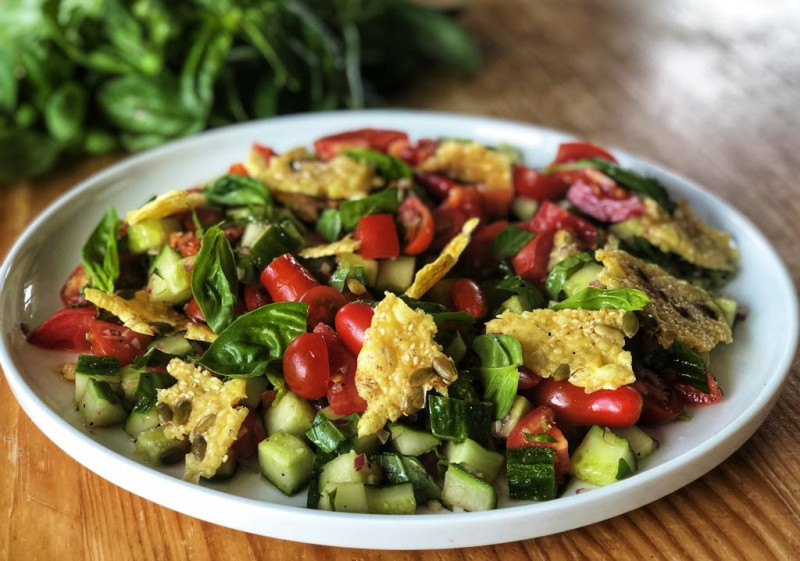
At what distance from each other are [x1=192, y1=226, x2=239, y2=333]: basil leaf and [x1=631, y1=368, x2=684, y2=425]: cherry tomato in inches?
51.2

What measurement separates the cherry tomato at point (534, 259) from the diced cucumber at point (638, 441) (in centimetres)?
69

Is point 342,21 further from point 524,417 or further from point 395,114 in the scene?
point 524,417

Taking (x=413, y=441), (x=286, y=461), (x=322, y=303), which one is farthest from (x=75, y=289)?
(x=413, y=441)

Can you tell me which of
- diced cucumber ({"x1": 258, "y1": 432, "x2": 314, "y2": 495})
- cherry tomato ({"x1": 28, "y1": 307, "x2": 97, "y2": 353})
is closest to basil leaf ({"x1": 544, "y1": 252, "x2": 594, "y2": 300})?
diced cucumber ({"x1": 258, "y1": 432, "x2": 314, "y2": 495})

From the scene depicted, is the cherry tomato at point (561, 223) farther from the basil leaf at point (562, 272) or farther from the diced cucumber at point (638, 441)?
the diced cucumber at point (638, 441)

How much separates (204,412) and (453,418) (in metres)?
0.72

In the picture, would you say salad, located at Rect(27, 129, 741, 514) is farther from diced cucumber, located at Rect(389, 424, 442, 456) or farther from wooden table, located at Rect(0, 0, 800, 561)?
wooden table, located at Rect(0, 0, 800, 561)

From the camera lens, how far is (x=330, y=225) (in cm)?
319

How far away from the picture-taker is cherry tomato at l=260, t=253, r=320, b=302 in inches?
108

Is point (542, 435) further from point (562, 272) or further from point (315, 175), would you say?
point (315, 175)

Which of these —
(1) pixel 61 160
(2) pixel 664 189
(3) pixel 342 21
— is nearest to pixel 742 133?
(2) pixel 664 189

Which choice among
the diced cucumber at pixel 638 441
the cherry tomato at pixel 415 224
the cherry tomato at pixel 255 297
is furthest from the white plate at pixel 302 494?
the cherry tomato at pixel 415 224

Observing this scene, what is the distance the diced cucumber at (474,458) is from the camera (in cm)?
242

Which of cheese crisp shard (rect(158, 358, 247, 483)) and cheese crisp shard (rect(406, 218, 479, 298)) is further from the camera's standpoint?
cheese crisp shard (rect(406, 218, 479, 298))
